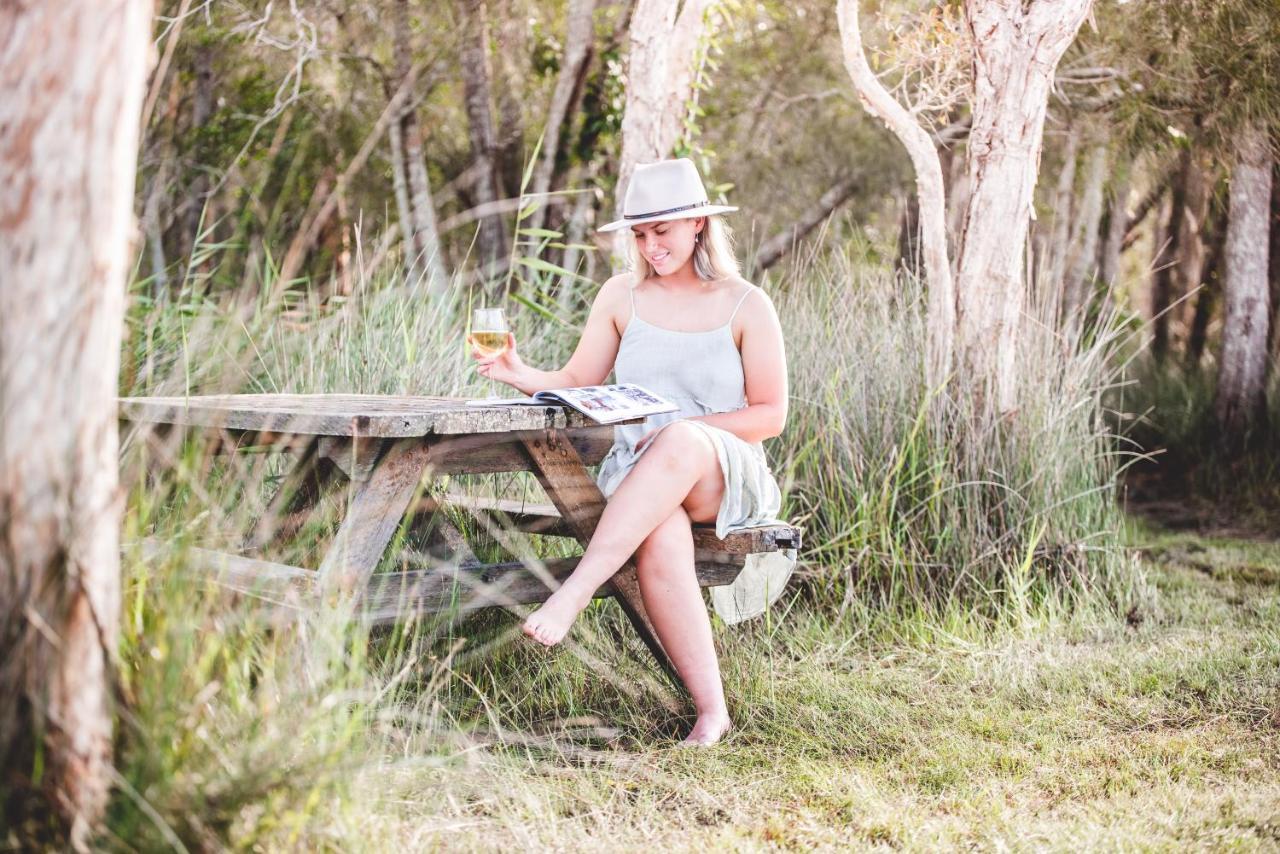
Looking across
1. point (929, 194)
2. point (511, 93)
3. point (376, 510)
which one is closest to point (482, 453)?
point (376, 510)

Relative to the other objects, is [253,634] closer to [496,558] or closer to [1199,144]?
[496,558]

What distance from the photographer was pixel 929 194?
4902mm

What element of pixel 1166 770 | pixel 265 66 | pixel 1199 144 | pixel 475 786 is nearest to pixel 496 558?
pixel 475 786

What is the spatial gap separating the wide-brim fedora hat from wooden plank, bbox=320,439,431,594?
106cm

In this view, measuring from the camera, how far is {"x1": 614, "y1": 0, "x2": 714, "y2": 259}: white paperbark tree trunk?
233 inches

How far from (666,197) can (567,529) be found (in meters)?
0.99

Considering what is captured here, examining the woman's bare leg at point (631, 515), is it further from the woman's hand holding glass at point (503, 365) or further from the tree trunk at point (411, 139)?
the tree trunk at point (411, 139)

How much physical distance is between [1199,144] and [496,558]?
18.4 ft

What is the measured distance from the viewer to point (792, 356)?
4.91 metres

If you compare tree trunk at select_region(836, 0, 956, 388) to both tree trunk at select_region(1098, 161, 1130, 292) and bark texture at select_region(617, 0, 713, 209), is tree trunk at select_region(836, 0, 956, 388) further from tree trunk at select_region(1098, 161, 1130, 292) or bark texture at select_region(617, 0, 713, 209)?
tree trunk at select_region(1098, 161, 1130, 292)

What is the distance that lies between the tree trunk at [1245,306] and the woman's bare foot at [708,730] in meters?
5.13

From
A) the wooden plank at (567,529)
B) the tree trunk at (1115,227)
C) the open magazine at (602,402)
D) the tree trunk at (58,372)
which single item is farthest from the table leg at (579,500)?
the tree trunk at (1115,227)

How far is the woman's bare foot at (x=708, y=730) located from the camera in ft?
10.4

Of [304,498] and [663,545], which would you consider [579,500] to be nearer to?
[663,545]
